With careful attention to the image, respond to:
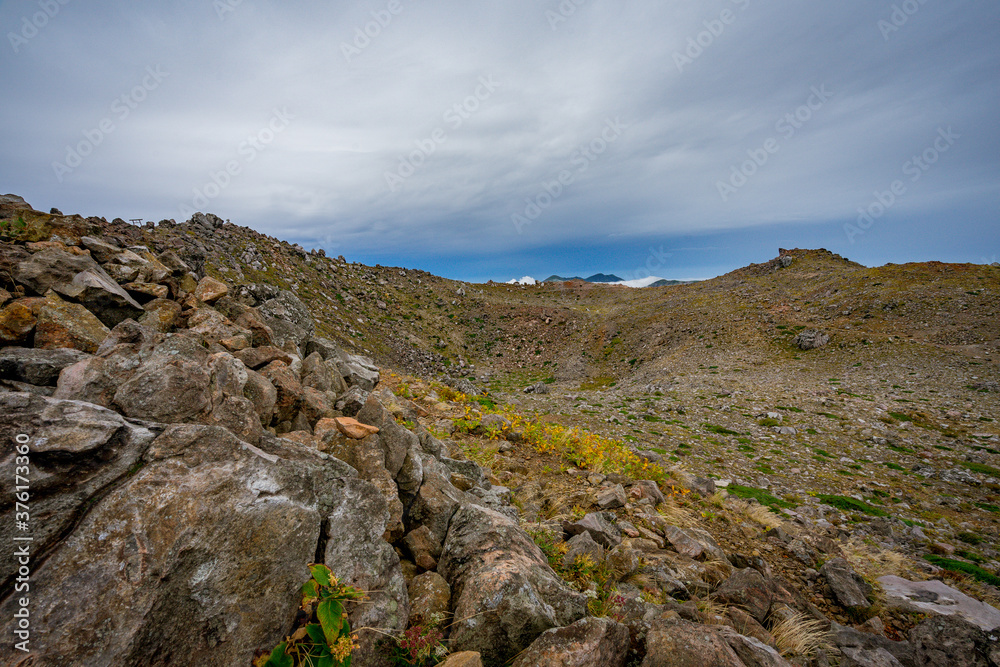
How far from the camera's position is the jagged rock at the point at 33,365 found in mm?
4159

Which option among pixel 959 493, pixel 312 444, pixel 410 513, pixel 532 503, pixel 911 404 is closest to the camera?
pixel 312 444

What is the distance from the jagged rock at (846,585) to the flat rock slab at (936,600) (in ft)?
1.60

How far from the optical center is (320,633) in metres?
3.30

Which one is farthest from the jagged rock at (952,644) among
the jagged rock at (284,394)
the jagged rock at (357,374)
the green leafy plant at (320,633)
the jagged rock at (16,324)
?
the jagged rock at (16,324)

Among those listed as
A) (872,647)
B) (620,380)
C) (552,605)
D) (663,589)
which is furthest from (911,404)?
(552,605)

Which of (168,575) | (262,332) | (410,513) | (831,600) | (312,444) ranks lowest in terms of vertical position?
(831,600)

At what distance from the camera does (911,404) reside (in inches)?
861

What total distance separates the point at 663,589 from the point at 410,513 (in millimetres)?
4566

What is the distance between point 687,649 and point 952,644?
5581 mm

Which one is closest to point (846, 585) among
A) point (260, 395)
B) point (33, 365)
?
point (260, 395)

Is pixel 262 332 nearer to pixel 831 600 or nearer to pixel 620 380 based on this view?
pixel 831 600

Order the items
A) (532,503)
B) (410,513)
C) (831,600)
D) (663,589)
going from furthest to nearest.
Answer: (532,503), (831,600), (663,589), (410,513)

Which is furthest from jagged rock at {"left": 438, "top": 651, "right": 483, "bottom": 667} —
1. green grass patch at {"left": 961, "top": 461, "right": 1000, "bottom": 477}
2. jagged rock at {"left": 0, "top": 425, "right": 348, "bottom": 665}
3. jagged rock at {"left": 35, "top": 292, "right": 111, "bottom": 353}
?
green grass patch at {"left": 961, "top": 461, "right": 1000, "bottom": 477}

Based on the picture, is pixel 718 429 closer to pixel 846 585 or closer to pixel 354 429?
pixel 846 585
